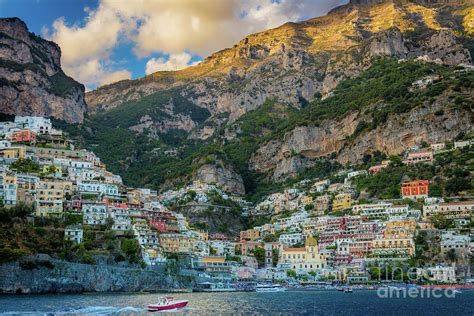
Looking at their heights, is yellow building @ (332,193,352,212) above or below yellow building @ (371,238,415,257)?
above

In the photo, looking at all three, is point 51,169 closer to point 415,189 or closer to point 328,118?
point 415,189

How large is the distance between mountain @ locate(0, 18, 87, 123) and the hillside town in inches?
1261

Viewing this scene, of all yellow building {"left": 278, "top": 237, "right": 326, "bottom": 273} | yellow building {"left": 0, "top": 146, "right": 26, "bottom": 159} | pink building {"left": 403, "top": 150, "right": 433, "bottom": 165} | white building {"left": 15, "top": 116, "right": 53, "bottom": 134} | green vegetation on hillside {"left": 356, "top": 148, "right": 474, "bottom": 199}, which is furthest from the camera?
white building {"left": 15, "top": 116, "right": 53, "bottom": 134}

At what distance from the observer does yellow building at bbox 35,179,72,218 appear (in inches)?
3836

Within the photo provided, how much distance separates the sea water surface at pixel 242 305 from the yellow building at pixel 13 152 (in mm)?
40664

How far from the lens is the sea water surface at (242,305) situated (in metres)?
61.5

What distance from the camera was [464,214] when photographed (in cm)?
10962

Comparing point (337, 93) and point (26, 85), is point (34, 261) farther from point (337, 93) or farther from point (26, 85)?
point (337, 93)

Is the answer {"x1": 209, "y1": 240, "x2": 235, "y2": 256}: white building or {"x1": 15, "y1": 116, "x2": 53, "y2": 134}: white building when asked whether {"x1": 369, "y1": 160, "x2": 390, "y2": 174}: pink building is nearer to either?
{"x1": 209, "y1": 240, "x2": 235, "y2": 256}: white building

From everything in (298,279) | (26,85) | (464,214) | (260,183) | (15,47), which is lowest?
(298,279)

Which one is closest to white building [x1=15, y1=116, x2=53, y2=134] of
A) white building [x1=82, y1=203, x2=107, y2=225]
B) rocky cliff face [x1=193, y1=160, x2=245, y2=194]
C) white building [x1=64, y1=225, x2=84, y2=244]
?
white building [x1=82, y1=203, x2=107, y2=225]

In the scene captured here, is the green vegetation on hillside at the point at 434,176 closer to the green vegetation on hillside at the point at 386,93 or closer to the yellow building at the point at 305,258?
the yellow building at the point at 305,258

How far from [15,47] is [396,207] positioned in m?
120

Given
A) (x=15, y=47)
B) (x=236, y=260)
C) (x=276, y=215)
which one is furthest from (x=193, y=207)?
(x=15, y=47)
